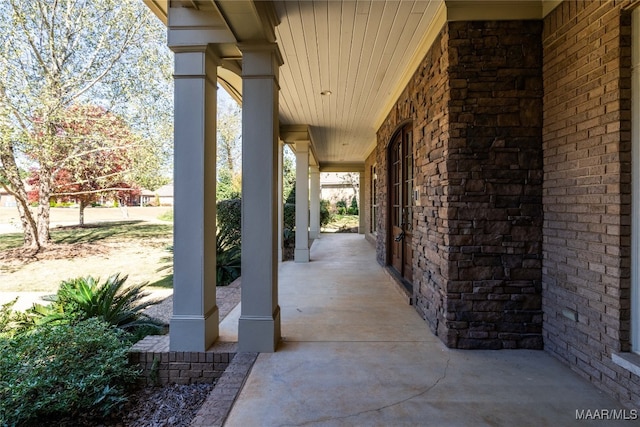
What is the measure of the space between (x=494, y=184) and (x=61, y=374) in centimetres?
374

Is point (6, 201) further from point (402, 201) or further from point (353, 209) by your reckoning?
point (353, 209)

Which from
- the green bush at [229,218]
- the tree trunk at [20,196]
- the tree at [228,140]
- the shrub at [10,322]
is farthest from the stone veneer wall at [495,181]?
the tree at [228,140]

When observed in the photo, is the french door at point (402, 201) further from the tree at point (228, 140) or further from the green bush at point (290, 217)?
the tree at point (228, 140)

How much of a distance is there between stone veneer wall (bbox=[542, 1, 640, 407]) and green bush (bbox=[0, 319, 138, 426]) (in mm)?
3378

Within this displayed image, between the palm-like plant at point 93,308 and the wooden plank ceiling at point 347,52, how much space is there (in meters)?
3.30

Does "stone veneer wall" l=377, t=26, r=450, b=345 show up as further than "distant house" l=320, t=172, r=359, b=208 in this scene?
No

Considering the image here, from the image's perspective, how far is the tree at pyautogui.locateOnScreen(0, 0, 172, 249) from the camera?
7375 mm

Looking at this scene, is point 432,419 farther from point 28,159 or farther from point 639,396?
point 28,159

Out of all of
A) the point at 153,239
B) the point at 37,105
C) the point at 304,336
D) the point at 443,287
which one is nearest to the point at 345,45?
the point at 443,287

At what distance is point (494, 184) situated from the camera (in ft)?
9.21

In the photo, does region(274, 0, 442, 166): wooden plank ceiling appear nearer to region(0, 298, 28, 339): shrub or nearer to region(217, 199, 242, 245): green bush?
region(217, 199, 242, 245): green bush

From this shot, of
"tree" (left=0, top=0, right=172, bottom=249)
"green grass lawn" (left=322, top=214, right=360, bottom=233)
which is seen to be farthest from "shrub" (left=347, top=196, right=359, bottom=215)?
"tree" (left=0, top=0, right=172, bottom=249)

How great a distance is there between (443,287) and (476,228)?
1.96 feet

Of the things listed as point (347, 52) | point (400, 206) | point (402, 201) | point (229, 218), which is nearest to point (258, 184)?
point (347, 52)
